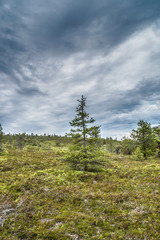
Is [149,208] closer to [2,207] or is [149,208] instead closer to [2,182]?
[2,207]

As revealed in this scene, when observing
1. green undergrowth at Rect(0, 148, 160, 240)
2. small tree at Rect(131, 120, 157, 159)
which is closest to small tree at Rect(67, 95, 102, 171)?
green undergrowth at Rect(0, 148, 160, 240)

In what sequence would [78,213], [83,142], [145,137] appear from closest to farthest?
[78,213] → [83,142] → [145,137]

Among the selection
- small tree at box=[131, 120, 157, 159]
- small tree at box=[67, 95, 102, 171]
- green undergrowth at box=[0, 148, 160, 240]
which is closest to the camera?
green undergrowth at box=[0, 148, 160, 240]

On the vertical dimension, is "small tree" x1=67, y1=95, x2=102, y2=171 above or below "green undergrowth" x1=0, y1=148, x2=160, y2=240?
above

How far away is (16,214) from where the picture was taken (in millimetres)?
6418

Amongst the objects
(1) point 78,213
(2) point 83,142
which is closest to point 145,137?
(2) point 83,142

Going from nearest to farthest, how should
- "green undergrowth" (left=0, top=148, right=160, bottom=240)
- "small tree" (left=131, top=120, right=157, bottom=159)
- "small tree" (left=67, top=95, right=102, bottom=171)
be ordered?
1. "green undergrowth" (left=0, top=148, right=160, bottom=240)
2. "small tree" (left=67, top=95, right=102, bottom=171)
3. "small tree" (left=131, top=120, right=157, bottom=159)

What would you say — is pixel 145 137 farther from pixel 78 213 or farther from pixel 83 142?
pixel 78 213

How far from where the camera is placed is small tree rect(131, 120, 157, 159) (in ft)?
94.9

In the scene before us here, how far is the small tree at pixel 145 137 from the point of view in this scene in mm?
28922

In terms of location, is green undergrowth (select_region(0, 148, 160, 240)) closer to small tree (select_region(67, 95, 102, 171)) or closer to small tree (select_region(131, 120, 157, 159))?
small tree (select_region(67, 95, 102, 171))

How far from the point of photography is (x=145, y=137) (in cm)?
2948

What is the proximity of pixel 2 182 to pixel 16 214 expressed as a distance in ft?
22.0

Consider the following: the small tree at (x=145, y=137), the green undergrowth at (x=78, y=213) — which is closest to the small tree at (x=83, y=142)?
the green undergrowth at (x=78, y=213)
